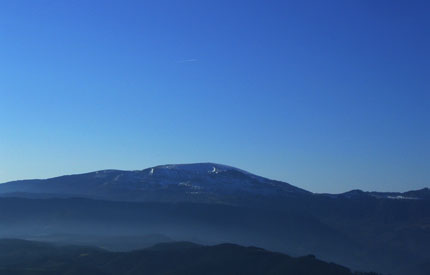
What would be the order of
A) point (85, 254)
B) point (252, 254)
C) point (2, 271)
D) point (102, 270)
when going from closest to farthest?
point (2, 271) → point (102, 270) → point (252, 254) → point (85, 254)

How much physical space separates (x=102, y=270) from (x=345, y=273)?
61911 millimetres

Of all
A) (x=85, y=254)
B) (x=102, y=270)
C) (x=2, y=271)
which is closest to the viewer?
(x=2, y=271)

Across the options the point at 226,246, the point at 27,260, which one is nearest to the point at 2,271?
the point at 27,260

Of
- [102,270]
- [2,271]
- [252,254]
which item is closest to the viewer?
[2,271]

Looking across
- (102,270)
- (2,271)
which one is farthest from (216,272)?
(2,271)

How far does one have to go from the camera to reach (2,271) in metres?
158

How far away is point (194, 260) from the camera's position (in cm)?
17750

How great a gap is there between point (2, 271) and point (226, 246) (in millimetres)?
61855

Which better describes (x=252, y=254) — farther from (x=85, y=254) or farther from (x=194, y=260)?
(x=85, y=254)

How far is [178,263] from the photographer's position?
17812 cm

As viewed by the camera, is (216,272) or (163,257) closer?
(216,272)

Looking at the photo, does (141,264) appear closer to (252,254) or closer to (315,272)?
(252,254)

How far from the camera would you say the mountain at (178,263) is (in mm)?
164625

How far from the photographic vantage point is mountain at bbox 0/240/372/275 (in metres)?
165
